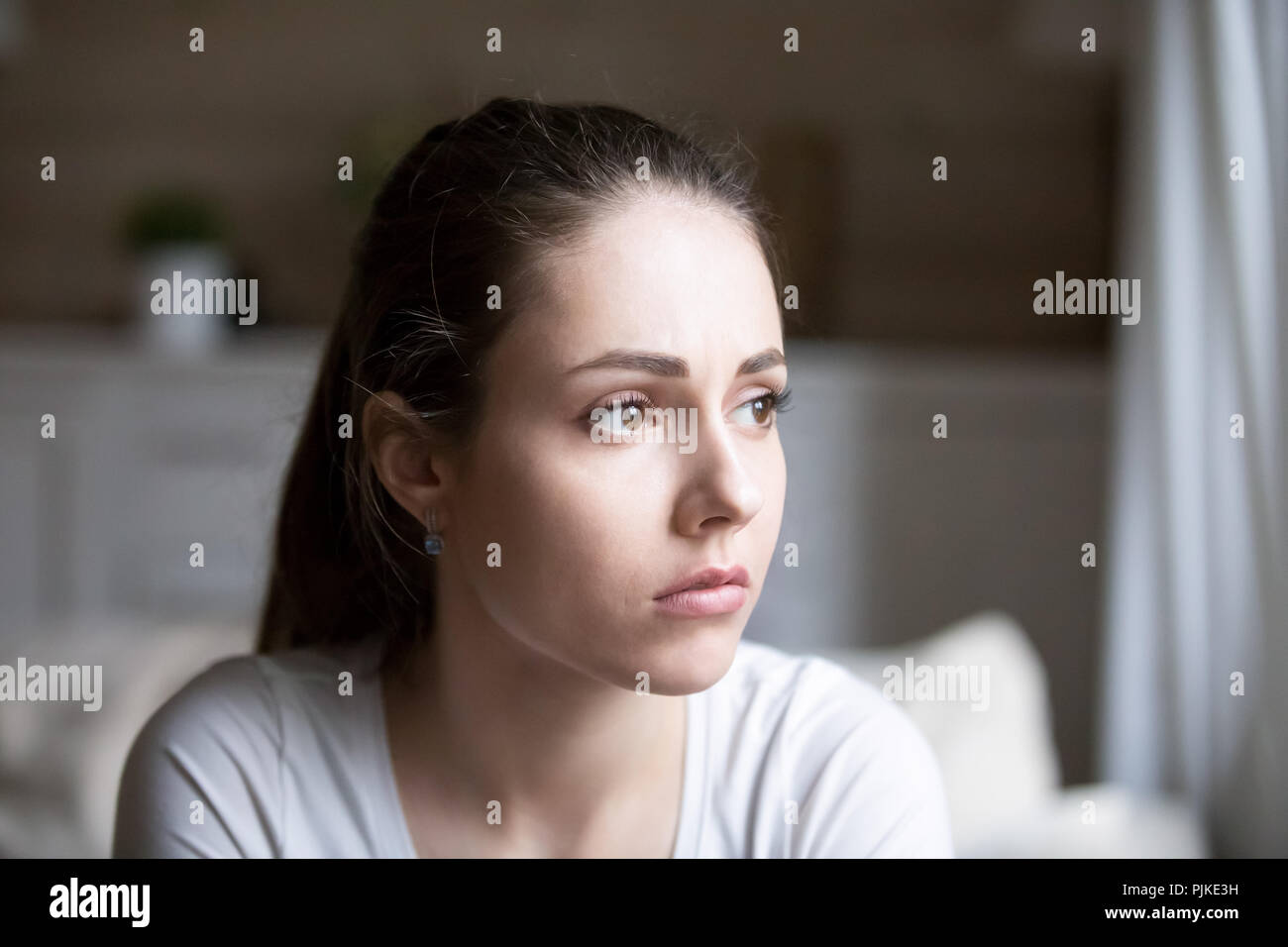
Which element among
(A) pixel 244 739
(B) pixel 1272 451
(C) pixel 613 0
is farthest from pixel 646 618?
(C) pixel 613 0

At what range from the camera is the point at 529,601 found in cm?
52

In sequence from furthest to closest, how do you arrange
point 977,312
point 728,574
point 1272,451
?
point 977,312 → point 1272,451 → point 728,574

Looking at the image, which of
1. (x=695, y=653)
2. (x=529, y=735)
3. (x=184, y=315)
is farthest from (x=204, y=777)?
(x=184, y=315)

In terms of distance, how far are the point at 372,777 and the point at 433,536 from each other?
0.15 metres

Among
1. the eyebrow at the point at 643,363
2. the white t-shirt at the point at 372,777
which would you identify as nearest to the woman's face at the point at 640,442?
the eyebrow at the point at 643,363

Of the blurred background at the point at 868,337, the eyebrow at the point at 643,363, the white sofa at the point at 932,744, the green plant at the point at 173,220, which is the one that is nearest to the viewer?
the eyebrow at the point at 643,363

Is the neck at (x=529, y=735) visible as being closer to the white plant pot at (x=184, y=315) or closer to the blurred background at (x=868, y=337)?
the blurred background at (x=868, y=337)

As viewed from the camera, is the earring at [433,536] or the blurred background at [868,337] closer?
the earring at [433,536]

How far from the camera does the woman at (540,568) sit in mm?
491

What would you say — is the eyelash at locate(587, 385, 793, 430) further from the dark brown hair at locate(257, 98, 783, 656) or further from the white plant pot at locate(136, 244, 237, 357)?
the white plant pot at locate(136, 244, 237, 357)

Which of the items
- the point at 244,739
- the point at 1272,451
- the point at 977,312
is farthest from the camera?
the point at 977,312

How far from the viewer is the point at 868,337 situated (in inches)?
61.9
